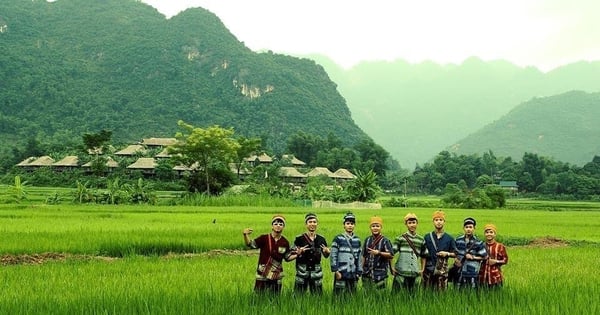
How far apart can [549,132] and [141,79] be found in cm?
9899

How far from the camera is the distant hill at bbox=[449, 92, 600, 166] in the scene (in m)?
128

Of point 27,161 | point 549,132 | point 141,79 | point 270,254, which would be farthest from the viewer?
point 549,132

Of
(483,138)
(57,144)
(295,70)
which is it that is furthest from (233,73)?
→ (483,138)

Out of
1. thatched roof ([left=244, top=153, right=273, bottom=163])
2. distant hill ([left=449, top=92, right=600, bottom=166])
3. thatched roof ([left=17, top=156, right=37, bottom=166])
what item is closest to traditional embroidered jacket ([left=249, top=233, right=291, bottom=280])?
thatched roof ([left=17, top=156, right=37, bottom=166])

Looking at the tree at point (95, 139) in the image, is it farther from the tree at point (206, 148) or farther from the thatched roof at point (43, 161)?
the tree at point (206, 148)

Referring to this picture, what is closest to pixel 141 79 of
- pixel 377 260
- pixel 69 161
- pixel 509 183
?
pixel 69 161

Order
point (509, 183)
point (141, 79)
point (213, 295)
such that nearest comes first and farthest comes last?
point (213, 295) → point (509, 183) → point (141, 79)

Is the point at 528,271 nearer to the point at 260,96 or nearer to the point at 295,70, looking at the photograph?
the point at 260,96

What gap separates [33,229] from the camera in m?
15.2

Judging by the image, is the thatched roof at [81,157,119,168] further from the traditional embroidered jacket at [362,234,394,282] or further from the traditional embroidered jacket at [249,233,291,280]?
the traditional embroidered jacket at [362,234,394,282]

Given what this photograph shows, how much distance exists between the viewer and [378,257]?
239 inches

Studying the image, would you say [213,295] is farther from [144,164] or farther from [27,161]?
[27,161]

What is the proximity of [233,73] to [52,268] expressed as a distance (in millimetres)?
116661

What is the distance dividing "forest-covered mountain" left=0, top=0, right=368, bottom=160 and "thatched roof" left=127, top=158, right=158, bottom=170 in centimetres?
2679
